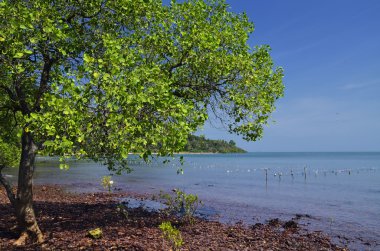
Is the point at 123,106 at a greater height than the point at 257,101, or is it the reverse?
the point at 257,101

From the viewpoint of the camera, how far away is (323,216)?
27469mm

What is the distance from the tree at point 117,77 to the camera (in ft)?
31.2

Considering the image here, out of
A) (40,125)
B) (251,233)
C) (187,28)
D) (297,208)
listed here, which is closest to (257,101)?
(187,28)

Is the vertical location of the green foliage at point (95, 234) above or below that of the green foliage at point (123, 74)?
below

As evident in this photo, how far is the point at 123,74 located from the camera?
9773 mm

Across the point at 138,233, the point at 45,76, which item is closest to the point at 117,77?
the point at 45,76

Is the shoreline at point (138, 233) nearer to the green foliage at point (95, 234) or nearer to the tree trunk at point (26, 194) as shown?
the green foliage at point (95, 234)

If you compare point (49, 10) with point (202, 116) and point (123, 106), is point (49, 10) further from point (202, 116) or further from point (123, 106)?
point (202, 116)

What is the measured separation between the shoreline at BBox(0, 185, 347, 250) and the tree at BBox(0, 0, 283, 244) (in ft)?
4.74

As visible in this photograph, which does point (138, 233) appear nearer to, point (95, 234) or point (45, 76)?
point (95, 234)

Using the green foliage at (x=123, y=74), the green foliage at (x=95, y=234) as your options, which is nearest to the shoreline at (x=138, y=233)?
the green foliage at (x=95, y=234)

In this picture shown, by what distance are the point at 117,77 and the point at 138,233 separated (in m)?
8.00

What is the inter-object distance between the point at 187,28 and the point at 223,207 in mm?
17688

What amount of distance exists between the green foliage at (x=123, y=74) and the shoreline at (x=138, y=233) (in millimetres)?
3156
